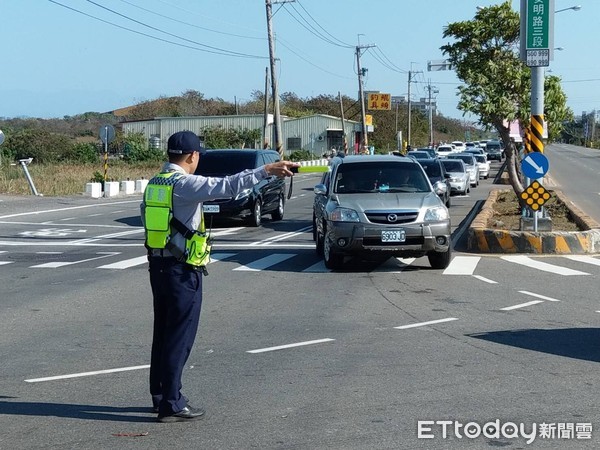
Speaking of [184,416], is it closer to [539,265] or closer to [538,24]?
[539,265]

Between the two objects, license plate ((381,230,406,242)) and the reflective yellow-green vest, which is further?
license plate ((381,230,406,242))

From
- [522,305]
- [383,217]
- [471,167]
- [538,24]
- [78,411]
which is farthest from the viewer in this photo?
[471,167]

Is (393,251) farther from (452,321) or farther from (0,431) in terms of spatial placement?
(0,431)

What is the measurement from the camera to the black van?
22.0 metres

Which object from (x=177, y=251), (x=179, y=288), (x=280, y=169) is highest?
(x=280, y=169)

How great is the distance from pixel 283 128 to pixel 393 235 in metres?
72.0

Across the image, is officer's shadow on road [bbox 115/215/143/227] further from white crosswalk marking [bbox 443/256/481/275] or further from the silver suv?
white crosswalk marking [bbox 443/256/481/275]

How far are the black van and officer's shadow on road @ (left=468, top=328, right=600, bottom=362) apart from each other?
40.7 feet

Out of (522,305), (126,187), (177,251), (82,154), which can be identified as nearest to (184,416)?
(177,251)

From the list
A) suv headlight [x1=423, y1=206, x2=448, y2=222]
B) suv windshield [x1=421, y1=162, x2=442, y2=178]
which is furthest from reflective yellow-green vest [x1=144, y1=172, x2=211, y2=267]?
suv windshield [x1=421, y1=162, x2=442, y2=178]

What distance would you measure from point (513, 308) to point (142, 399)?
5.53 metres

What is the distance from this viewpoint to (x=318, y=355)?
839 centimetres

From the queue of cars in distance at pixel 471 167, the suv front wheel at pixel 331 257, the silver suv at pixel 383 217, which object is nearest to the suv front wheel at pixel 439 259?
the silver suv at pixel 383 217

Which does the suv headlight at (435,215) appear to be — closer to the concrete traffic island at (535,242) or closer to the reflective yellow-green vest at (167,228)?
the concrete traffic island at (535,242)
